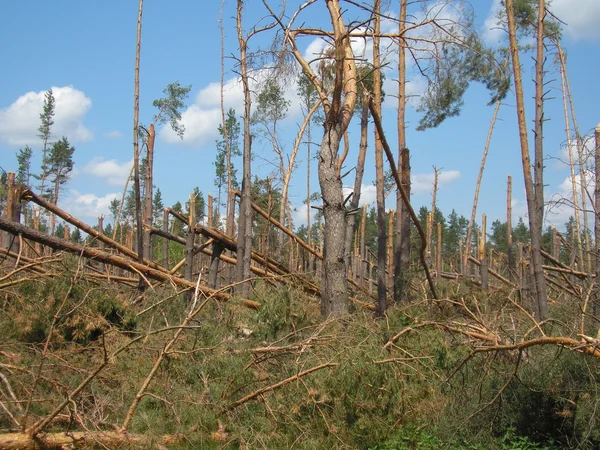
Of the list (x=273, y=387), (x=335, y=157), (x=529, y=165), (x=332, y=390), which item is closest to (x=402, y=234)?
(x=529, y=165)

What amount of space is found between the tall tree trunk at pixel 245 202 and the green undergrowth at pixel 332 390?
3.93 m

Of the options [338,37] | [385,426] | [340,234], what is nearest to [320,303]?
[340,234]

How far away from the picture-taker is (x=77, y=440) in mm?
3777

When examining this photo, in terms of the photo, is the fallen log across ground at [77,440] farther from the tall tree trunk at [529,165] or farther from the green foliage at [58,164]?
the green foliage at [58,164]

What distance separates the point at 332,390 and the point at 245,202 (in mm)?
6058

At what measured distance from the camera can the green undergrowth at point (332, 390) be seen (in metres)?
4.08

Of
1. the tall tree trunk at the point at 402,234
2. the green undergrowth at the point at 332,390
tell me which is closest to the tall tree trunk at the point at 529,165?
the tall tree trunk at the point at 402,234

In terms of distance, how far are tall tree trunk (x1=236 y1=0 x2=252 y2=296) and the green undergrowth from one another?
393 centimetres

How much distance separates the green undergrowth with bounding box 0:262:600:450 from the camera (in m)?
4.08

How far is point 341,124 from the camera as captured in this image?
644cm

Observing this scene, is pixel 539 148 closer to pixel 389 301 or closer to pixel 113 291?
pixel 389 301

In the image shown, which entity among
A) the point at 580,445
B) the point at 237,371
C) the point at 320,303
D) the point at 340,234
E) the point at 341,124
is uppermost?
the point at 341,124

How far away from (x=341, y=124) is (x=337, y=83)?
0.51 meters

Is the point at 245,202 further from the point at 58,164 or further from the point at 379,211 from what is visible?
the point at 58,164
